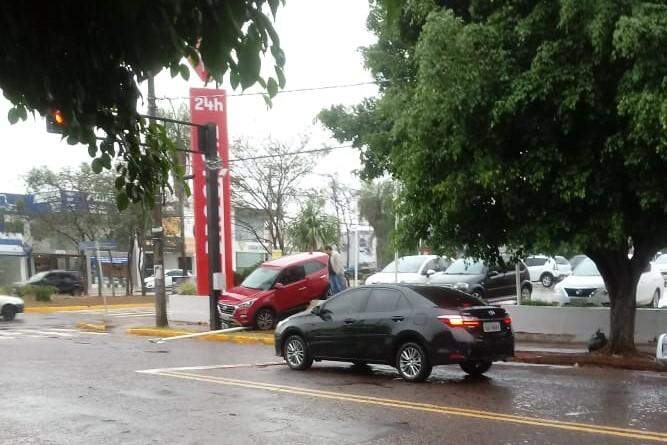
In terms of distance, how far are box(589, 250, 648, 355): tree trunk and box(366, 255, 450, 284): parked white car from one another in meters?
9.61

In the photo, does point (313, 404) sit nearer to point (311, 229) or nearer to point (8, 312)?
point (8, 312)

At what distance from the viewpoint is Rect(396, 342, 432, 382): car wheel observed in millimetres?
11219

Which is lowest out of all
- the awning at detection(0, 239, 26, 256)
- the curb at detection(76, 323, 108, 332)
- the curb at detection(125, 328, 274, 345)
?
the curb at detection(76, 323, 108, 332)

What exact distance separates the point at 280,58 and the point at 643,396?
833cm

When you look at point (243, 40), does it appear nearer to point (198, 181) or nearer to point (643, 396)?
point (643, 396)

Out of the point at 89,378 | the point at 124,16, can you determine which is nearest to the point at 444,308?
the point at 89,378

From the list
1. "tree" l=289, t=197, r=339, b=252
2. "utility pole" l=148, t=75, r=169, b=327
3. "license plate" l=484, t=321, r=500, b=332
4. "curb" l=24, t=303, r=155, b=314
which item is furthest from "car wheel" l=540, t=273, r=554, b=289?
"license plate" l=484, t=321, r=500, b=332

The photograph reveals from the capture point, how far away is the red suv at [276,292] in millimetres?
20453

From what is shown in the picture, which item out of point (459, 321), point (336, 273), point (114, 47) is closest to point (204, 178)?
point (336, 273)

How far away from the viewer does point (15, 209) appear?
41875mm

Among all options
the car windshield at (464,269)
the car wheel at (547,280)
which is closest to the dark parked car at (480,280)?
the car windshield at (464,269)

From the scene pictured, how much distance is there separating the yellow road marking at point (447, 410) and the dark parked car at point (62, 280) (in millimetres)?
31911

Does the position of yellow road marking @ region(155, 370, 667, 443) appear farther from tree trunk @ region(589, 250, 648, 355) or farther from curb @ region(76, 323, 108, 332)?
curb @ region(76, 323, 108, 332)

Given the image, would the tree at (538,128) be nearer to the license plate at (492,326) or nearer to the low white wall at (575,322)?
the license plate at (492,326)
